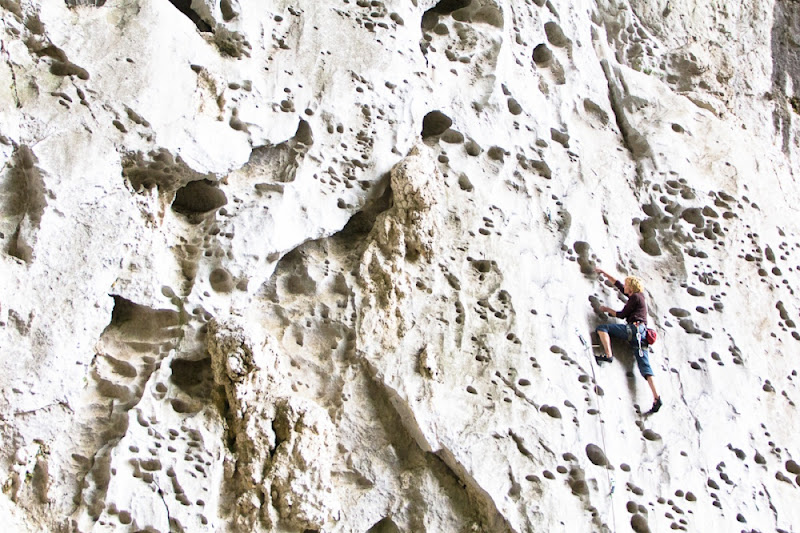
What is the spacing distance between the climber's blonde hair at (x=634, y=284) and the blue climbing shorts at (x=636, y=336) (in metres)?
0.24

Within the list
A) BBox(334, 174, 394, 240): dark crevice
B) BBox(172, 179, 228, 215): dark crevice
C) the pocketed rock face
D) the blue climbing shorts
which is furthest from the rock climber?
BBox(172, 179, 228, 215): dark crevice

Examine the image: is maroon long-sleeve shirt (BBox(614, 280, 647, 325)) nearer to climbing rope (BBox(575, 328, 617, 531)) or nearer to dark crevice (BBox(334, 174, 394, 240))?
climbing rope (BBox(575, 328, 617, 531))

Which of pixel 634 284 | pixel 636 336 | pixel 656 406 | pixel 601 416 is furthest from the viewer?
pixel 634 284

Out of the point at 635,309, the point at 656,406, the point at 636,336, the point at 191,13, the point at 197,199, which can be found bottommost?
the point at 197,199

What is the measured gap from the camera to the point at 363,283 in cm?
563

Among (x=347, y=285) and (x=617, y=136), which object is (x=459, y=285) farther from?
(x=617, y=136)

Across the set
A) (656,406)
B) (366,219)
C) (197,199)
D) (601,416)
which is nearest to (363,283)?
(366,219)

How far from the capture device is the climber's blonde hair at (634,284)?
5973 millimetres

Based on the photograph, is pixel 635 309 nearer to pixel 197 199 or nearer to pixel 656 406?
pixel 656 406

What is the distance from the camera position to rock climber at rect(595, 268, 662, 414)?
19.2 ft

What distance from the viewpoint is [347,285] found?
5625 millimetres

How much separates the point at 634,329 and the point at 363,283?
70.1 inches

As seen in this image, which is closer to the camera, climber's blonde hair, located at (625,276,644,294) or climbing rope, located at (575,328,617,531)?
climbing rope, located at (575,328,617,531)

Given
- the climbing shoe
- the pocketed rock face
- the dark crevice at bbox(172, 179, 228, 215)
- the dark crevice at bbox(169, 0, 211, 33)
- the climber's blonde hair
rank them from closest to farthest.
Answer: the pocketed rock face
the dark crevice at bbox(172, 179, 228, 215)
the climbing shoe
the climber's blonde hair
the dark crevice at bbox(169, 0, 211, 33)
